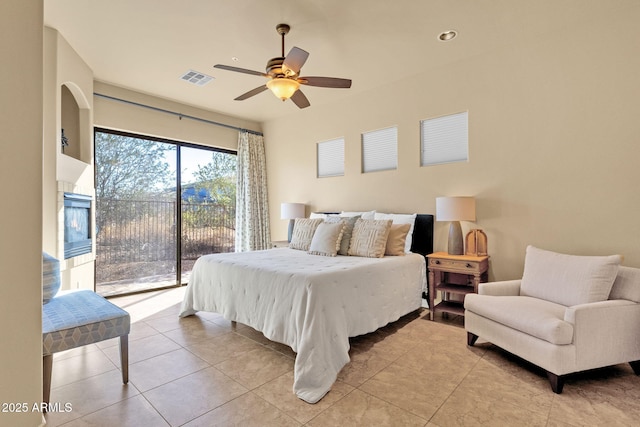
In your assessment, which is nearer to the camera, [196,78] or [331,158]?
[196,78]

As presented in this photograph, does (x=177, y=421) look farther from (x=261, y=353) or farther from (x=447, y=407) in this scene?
(x=447, y=407)

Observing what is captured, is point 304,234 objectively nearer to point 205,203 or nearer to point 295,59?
point 295,59

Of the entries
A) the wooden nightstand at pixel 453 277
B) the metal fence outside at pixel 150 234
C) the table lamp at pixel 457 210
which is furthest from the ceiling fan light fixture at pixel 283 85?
the metal fence outside at pixel 150 234

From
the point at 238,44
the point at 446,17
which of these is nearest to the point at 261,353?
the point at 238,44

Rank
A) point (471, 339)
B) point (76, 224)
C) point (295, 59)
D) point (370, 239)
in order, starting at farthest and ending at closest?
point (76, 224) < point (370, 239) < point (471, 339) < point (295, 59)

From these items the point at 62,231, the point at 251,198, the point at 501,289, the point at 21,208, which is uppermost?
the point at 251,198

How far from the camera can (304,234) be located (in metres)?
3.88

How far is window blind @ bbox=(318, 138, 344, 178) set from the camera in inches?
190

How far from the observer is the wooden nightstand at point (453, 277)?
3.08 metres

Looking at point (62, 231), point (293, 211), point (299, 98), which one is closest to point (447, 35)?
point (299, 98)

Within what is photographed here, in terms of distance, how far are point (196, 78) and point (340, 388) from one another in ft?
13.1

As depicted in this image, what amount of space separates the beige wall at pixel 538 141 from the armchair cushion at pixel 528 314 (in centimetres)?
93

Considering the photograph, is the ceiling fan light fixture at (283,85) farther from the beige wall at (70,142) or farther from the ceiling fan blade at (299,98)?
the beige wall at (70,142)

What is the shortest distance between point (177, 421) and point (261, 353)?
0.90 m
